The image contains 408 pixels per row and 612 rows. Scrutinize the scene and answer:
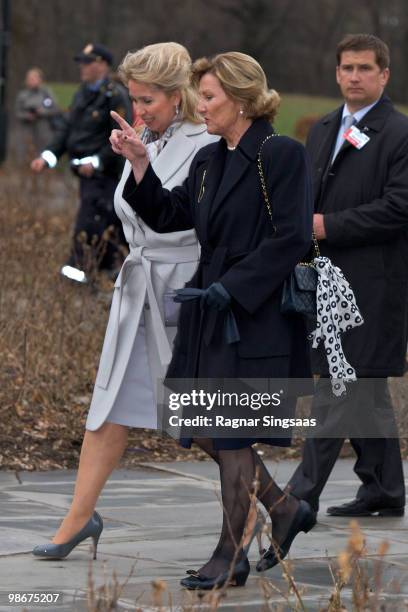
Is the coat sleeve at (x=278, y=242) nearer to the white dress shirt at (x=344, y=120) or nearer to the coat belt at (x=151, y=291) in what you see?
the coat belt at (x=151, y=291)

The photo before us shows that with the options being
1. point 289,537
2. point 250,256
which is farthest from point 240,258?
point 289,537

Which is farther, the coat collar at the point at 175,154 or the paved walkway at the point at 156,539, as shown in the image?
the coat collar at the point at 175,154

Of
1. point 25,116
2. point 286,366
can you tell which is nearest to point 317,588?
point 286,366

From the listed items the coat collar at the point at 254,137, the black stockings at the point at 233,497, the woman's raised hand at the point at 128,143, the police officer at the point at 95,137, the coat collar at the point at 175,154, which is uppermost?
the coat collar at the point at 254,137

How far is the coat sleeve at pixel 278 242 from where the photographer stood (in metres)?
4.82

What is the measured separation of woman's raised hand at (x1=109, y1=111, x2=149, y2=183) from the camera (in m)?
5.02

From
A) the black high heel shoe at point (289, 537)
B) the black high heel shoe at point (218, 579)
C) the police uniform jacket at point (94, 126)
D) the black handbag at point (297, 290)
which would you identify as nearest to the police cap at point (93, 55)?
the police uniform jacket at point (94, 126)

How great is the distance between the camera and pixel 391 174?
612cm

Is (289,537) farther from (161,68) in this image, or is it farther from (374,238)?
(161,68)

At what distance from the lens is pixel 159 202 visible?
5.12 meters

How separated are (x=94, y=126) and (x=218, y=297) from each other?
727 cm

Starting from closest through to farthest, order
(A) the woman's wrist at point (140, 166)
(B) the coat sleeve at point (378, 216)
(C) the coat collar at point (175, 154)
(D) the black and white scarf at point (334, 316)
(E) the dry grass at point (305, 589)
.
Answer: (E) the dry grass at point (305, 589) < (A) the woman's wrist at point (140, 166) < (D) the black and white scarf at point (334, 316) < (C) the coat collar at point (175, 154) < (B) the coat sleeve at point (378, 216)

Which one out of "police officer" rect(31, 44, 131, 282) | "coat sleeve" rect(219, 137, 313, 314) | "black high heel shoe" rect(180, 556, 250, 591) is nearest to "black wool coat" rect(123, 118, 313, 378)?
"coat sleeve" rect(219, 137, 313, 314)

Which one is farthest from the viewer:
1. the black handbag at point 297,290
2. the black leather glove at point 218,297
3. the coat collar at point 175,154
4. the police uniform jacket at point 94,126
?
the police uniform jacket at point 94,126
